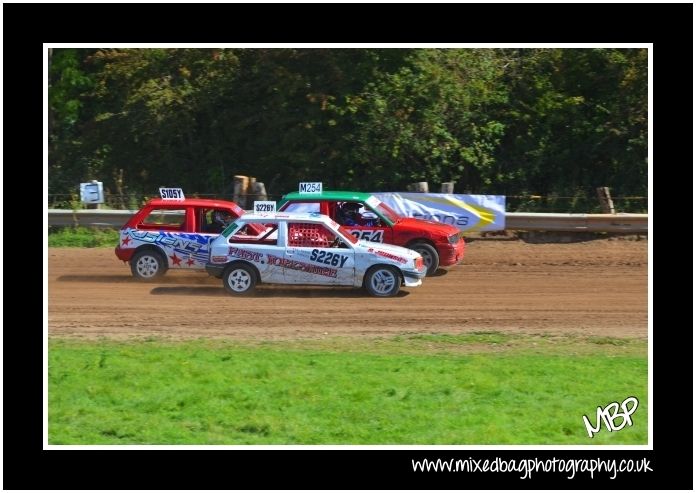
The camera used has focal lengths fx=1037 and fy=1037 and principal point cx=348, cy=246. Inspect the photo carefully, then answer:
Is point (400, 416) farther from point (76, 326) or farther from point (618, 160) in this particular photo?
point (618, 160)

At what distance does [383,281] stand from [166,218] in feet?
15.7

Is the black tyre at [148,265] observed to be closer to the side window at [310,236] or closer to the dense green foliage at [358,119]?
the side window at [310,236]

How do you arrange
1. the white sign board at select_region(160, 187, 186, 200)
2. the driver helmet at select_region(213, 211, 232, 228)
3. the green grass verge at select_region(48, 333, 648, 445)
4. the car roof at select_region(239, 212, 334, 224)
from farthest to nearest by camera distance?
the white sign board at select_region(160, 187, 186, 200) < the driver helmet at select_region(213, 211, 232, 228) < the car roof at select_region(239, 212, 334, 224) < the green grass verge at select_region(48, 333, 648, 445)

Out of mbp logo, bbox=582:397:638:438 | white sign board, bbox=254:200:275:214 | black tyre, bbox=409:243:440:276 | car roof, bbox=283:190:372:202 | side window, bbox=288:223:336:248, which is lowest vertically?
mbp logo, bbox=582:397:638:438

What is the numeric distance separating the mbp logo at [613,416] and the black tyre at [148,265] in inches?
377

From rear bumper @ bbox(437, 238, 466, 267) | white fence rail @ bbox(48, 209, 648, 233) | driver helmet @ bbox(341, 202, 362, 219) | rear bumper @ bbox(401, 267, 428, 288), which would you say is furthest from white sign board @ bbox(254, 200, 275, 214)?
white fence rail @ bbox(48, 209, 648, 233)

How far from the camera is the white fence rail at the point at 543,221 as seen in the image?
23375mm

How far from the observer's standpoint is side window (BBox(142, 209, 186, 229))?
743 inches

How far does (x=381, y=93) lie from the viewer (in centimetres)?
2727

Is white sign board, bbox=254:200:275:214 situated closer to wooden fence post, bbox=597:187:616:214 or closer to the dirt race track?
the dirt race track

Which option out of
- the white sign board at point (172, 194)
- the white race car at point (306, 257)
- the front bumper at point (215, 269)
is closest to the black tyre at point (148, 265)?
the white sign board at point (172, 194)

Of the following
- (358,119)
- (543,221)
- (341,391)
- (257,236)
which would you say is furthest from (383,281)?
(358,119)

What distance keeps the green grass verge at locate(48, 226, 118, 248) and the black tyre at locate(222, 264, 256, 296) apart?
5899mm

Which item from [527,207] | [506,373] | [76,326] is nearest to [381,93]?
[527,207]
